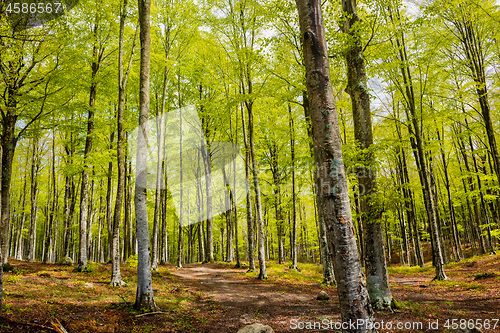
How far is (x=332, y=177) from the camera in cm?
379

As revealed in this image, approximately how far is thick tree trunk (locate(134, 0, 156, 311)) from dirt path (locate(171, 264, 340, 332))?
2.05 m

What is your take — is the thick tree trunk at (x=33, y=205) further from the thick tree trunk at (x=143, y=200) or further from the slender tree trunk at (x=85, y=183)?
the thick tree trunk at (x=143, y=200)

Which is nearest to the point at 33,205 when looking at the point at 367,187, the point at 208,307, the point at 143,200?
the point at 143,200

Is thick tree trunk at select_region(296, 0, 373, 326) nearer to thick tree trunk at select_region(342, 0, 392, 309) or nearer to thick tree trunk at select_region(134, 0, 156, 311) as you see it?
thick tree trunk at select_region(342, 0, 392, 309)

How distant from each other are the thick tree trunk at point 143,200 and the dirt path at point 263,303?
205 cm

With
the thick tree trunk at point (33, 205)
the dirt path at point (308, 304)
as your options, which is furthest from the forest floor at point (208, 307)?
the thick tree trunk at point (33, 205)

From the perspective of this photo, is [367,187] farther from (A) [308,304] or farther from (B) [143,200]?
(B) [143,200]

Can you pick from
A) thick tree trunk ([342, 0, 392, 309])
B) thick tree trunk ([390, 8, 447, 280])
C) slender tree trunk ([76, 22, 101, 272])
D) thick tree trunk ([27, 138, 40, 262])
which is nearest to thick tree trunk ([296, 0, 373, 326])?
thick tree trunk ([342, 0, 392, 309])

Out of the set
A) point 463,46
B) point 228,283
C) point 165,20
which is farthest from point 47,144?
point 463,46

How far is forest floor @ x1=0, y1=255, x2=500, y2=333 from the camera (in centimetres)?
530

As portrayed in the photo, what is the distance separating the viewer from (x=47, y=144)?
23266mm

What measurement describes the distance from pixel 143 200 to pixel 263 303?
4785 millimetres

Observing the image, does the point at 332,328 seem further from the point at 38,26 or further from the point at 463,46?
the point at 463,46

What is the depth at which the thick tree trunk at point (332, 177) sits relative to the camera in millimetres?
3514
